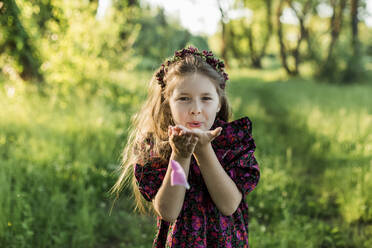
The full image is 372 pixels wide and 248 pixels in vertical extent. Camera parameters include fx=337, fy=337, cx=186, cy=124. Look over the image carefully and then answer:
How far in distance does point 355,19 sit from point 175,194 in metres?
21.8

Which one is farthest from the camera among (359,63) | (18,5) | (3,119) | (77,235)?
(359,63)

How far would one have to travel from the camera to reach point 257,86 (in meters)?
15.1

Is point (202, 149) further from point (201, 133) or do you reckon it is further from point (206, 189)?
point (206, 189)

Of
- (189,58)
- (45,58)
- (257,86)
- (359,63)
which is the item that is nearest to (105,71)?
(45,58)

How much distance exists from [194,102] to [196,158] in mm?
244

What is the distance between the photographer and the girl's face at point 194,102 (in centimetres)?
147

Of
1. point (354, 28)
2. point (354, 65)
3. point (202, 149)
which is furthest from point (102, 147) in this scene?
point (354, 28)

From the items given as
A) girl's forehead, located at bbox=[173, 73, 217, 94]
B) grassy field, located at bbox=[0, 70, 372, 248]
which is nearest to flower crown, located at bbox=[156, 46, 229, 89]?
girl's forehead, located at bbox=[173, 73, 217, 94]

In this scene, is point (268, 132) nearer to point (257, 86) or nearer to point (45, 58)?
point (45, 58)

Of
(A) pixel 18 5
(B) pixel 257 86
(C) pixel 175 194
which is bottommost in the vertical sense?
(C) pixel 175 194

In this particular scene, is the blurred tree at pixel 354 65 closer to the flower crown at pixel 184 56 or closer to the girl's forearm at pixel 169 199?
the flower crown at pixel 184 56

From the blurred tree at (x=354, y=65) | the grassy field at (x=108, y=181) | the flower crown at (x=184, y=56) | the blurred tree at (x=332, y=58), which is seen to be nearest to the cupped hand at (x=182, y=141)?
the flower crown at (x=184, y=56)

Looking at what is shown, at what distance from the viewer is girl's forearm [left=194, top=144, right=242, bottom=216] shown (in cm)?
142

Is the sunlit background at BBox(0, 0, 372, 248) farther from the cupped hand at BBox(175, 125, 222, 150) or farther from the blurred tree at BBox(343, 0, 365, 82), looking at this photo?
the blurred tree at BBox(343, 0, 365, 82)
